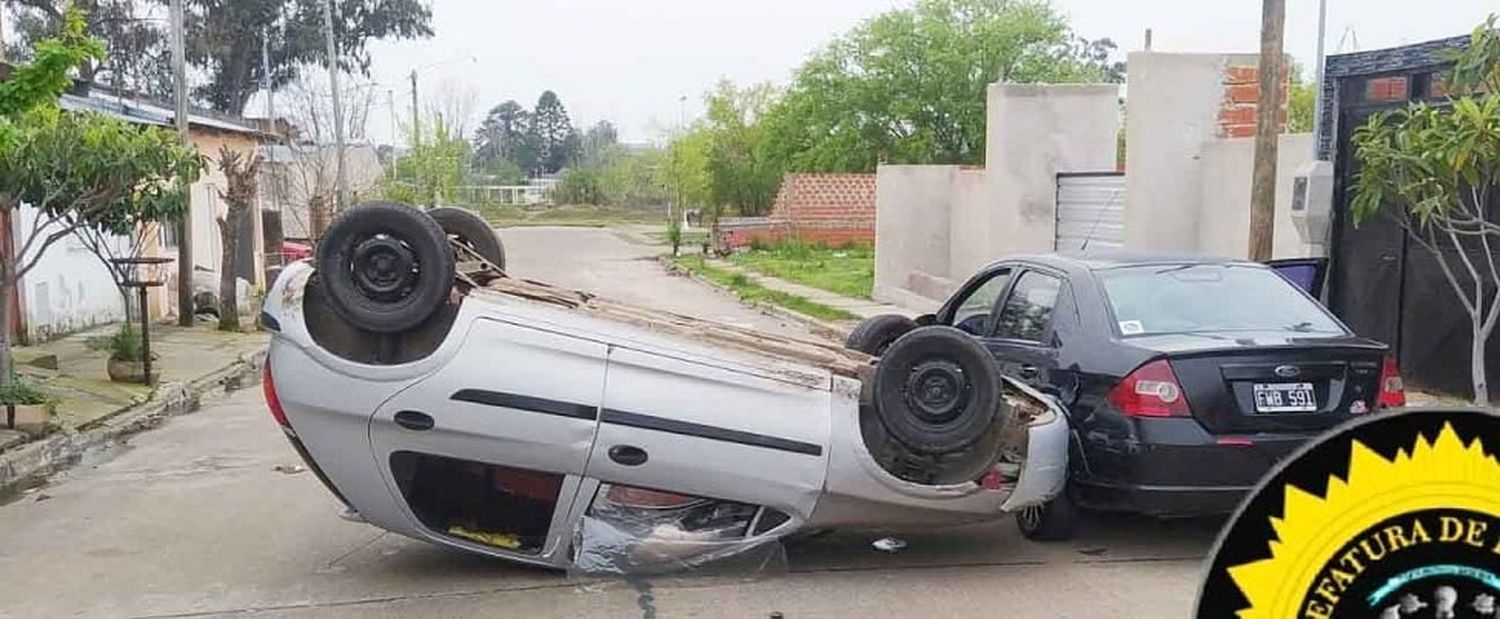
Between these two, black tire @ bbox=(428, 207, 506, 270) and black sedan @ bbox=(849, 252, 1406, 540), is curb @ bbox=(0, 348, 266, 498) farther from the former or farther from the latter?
black sedan @ bbox=(849, 252, 1406, 540)

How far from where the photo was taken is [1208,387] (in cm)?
627

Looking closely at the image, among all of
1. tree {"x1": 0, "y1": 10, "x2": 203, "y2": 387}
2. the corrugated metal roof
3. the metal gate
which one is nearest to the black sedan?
tree {"x1": 0, "y1": 10, "x2": 203, "y2": 387}

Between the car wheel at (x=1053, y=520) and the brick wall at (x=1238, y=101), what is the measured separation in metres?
9.78

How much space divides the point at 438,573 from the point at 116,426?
23.7ft

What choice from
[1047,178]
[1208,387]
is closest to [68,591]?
[1208,387]

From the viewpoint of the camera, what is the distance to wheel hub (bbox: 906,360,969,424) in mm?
6191

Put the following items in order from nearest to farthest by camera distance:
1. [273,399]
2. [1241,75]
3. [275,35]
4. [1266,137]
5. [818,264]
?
[273,399], [1266,137], [1241,75], [818,264], [275,35]

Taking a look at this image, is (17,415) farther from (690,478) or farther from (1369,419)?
(1369,419)

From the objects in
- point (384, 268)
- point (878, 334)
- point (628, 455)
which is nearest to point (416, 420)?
point (384, 268)

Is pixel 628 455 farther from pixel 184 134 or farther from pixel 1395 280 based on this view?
pixel 184 134

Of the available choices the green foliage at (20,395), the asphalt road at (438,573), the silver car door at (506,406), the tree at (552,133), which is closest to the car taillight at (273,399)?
the silver car door at (506,406)

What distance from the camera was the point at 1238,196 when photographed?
14.1 meters

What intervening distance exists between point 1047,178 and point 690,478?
47.3 ft

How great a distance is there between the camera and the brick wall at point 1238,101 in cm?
1555
